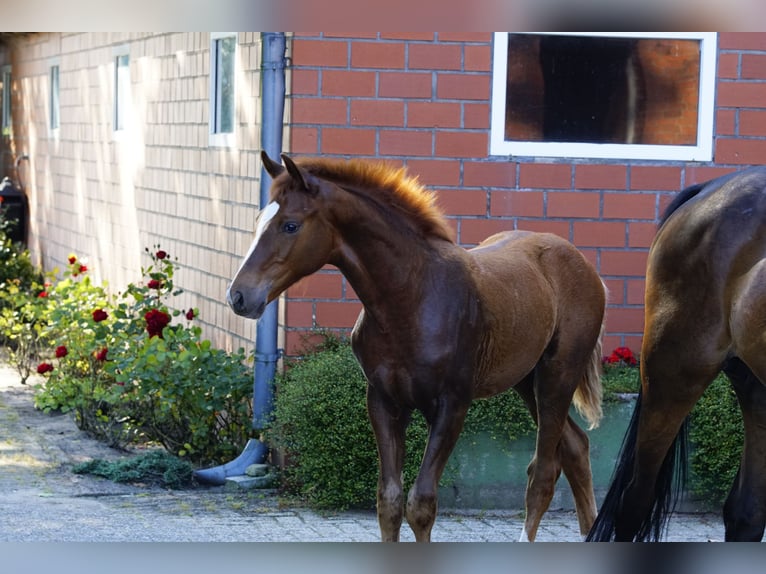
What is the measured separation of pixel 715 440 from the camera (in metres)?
6.28

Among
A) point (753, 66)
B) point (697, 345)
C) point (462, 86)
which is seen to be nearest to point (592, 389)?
point (697, 345)

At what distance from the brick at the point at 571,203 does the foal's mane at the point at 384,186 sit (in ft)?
8.52

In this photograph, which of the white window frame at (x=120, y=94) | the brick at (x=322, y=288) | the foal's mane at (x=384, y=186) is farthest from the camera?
the white window frame at (x=120, y=94)

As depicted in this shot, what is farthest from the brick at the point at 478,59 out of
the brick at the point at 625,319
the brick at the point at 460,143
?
the brick at the point at 625,319

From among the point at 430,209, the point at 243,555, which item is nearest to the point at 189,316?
the point at 430,209

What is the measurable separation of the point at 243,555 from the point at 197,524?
4.67 m

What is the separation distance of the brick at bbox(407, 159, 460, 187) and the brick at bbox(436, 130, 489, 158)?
0.17ft

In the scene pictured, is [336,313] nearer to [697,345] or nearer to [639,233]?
[639,233]

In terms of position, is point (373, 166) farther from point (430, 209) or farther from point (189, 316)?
point (189, 316)

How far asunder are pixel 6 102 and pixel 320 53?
44.5 ft

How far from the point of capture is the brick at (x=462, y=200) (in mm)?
6863

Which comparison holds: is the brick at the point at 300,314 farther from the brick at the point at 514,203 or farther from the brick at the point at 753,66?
the brick at the point at 753,66

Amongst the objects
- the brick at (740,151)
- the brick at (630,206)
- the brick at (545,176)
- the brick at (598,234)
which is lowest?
the brick at (598,234)

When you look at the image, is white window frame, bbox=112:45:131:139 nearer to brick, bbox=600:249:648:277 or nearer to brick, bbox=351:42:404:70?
brick, bbox=351:42:404:70
